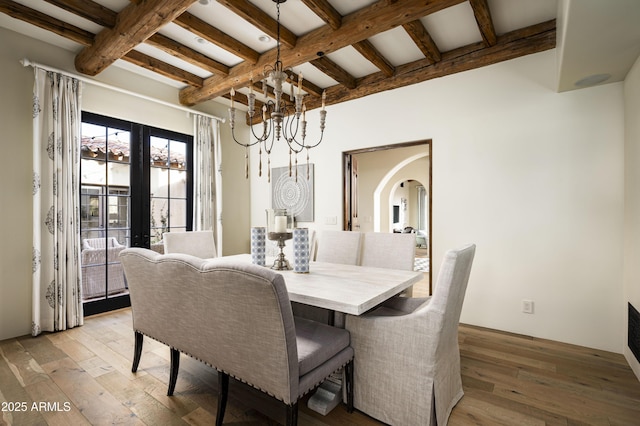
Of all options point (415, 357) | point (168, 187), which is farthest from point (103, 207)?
point (415, 357)

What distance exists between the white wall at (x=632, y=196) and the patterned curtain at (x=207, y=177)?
4.30 meters

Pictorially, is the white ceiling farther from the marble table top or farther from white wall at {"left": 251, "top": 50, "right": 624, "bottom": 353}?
the marble table top

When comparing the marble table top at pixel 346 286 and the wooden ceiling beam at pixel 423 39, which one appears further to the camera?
the wooden ceiling beam at pixel 423 39

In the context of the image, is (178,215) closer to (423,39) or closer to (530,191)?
(423,39)

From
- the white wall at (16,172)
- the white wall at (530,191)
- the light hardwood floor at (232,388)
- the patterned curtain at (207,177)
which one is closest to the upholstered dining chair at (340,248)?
the white wall at (530,191)

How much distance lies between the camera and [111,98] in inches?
136

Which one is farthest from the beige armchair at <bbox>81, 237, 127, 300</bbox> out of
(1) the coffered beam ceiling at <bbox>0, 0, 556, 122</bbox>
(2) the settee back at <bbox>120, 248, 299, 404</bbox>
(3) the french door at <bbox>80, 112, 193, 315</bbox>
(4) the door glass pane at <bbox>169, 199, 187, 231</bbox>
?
(2) the settee back at <bbox>120, 248, 299, 404</bbox>

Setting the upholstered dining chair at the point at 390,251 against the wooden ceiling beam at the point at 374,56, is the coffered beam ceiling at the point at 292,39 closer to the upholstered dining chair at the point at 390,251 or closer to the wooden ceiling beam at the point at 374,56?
the wooden ceiling beam at the point at 374,56

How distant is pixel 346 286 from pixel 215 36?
8.21 ft

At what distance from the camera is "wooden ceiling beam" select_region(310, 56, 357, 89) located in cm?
326

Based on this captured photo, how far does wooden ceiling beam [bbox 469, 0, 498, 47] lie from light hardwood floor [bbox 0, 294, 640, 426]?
2.69m

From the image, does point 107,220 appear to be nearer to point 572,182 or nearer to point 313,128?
point 313,128

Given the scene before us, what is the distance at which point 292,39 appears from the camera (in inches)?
111

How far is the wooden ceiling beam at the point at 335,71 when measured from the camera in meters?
3.26
